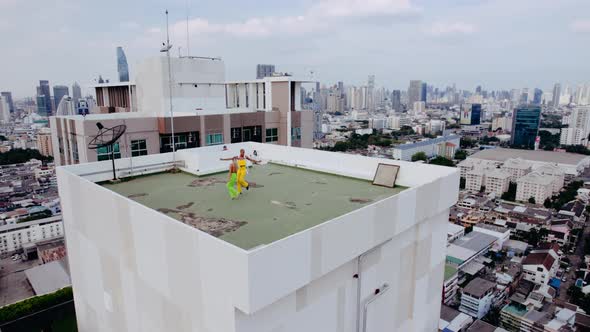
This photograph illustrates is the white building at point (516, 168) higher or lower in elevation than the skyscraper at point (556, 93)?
lower

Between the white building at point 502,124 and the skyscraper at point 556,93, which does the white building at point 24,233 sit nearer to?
the white building at point 502,124

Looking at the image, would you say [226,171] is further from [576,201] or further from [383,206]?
[576,201]

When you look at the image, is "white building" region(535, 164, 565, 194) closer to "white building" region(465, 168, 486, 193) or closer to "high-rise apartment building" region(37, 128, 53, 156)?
"white building" region(465, 168, 486, 193)

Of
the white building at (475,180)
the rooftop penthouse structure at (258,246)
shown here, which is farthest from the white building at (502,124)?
the rooftop penthouse structure at (258,246)

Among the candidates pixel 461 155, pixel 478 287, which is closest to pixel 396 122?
pixel 461 155

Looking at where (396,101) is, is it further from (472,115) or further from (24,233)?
(24,233)

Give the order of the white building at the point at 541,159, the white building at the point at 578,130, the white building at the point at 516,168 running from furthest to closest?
the white building at the point at 578,130
the white building at the point at 541,159
the white building at the point at 516,168

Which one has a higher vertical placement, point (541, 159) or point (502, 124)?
point (502, 124)
